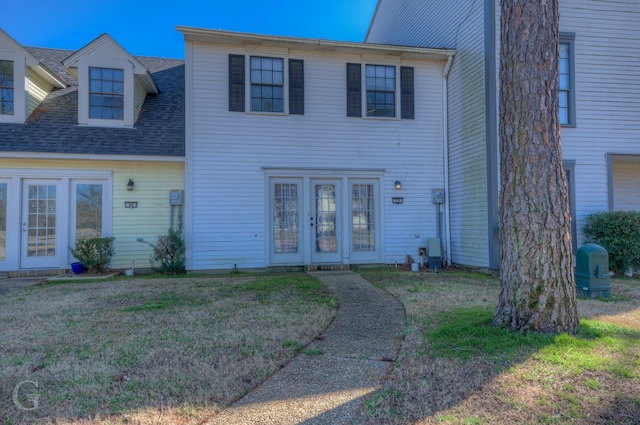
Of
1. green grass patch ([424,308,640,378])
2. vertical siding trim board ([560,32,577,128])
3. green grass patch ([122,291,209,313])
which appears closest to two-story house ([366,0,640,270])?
vertical siding trim board ([560,32,577,128])

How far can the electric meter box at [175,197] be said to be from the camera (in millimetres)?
8445

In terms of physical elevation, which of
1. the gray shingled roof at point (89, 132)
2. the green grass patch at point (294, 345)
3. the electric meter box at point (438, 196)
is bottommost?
the green grass patch at point (294, 345)

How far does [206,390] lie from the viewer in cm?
258

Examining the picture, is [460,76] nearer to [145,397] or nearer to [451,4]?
[451,4]

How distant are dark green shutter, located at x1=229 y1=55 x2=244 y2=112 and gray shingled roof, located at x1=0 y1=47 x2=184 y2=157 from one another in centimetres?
155

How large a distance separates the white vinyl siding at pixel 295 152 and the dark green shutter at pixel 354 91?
0.13 meters

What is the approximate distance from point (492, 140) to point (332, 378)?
6.39m

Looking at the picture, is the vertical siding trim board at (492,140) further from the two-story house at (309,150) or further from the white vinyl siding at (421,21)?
the two-story house at (309,150)

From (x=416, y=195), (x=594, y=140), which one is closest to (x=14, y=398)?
(x=416, y=195)

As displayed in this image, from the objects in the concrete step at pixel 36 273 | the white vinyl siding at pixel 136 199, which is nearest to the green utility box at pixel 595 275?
the white vinyl siding at pixel 136 199

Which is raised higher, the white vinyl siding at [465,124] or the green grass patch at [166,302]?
the white vinyl siding at [465,124]

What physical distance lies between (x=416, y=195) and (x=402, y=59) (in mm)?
3291

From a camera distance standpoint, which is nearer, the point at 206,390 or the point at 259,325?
the point at 206,390

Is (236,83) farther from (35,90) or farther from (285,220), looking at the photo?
(35,90)
